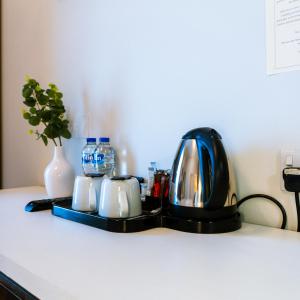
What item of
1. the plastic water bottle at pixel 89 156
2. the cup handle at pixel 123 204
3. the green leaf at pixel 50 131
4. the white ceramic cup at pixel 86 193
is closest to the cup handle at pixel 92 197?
the white ceramic cup at pixel 86 193

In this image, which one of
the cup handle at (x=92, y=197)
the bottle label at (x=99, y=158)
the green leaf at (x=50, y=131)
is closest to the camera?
the cup handle at (x=92, y=197)

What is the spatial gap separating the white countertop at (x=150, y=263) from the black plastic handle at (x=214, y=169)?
88 millimetres

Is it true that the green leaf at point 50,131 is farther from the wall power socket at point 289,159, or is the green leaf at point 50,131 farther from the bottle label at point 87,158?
the wall power socket at point 289,159

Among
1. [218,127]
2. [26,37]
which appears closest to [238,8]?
[218,127]

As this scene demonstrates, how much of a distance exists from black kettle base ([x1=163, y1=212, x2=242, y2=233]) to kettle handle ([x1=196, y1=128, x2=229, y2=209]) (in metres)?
0.04

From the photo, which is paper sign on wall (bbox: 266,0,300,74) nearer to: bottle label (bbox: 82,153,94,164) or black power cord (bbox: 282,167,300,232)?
black power cord (bbox: 282,167,300,232)

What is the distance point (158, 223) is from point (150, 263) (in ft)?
0.87

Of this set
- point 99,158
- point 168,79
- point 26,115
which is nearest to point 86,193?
point 99,158

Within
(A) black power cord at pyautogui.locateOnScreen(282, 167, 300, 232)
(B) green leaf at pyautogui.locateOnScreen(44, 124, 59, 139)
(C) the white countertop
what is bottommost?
(C) the white countertop

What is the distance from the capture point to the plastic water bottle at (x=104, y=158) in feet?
4.18

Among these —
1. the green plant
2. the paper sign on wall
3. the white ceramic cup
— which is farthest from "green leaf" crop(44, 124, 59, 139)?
the paper sign on wall

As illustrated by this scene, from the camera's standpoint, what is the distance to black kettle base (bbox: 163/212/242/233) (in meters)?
0.81

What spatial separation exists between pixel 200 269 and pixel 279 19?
65cm

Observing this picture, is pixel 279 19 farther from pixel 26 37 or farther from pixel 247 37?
pixel 26 37
